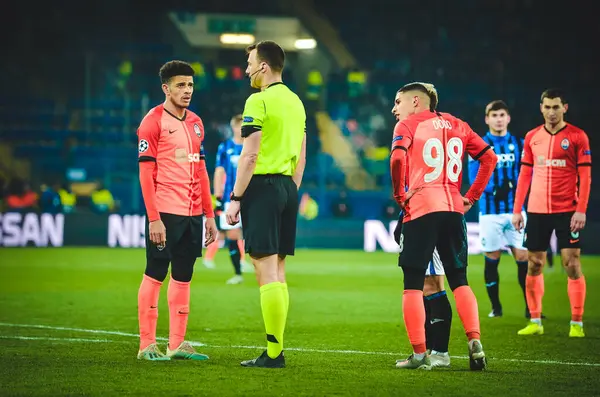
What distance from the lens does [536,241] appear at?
29.7ft

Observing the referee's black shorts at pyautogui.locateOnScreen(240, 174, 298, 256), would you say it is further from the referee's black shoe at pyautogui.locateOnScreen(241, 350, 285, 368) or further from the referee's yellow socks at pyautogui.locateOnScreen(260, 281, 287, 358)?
the referee's black shoe at pyautogui.locateOnScreen(241, 350, 285, 368)

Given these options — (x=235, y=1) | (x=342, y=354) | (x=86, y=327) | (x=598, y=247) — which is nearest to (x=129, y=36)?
(x=235, y=1)

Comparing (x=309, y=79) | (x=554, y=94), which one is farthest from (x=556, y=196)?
(x=309, y=79)

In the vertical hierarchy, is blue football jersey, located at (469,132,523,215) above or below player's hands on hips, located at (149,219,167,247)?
above

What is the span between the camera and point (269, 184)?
20.1 ft

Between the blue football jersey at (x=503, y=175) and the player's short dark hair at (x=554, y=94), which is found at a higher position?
the player's short dark hair at (x=554, y=94)

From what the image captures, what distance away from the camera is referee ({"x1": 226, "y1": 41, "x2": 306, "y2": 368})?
6.07m

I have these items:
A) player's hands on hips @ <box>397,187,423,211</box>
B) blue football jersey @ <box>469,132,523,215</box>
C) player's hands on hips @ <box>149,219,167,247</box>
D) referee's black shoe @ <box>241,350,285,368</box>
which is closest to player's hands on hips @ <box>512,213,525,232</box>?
blue football jersey @ <box>469,132,523,215</box>

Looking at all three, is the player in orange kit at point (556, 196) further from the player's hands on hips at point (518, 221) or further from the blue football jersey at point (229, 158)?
the blue football jersey at point (229, 158)

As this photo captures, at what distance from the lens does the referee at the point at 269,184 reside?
6074 millimetres

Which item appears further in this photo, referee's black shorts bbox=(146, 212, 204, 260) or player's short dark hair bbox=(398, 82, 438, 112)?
referee's black shorts bbox=(146, 212, 204, 260)

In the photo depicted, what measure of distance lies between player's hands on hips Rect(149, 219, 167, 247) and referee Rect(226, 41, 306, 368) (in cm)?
63

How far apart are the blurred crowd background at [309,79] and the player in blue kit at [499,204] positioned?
534 inches

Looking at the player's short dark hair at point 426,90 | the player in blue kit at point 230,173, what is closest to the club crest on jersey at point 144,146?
the player's short dark hair at point 426,90
